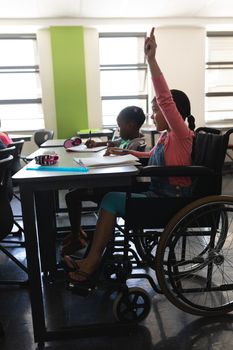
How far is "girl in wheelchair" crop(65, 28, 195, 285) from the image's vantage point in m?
1.36

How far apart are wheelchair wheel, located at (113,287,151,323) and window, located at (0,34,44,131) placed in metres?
4.73

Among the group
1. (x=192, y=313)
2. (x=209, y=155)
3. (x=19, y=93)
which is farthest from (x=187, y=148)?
(x=19, y=93)

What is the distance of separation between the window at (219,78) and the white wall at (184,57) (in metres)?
0.34

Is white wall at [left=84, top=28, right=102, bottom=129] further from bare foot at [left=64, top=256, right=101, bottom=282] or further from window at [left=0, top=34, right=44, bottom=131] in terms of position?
bare foot at [left=64, top=256, right=101, bottom=282]

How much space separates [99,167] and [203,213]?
489 millimetres

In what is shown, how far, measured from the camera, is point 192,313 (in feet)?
4.64

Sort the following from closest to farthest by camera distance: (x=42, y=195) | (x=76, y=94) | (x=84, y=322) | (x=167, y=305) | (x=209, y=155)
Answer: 1. (x=209, y=155)
2. (x=84, y=322)
3. (x=167, y=305)
4. (x=42, y=195)
5. (x=76, y=94)

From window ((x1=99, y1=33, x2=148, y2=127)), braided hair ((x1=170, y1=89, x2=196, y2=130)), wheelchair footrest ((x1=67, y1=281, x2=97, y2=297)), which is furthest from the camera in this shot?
window ((x1=99, y1=33, x2=148, y2=127))

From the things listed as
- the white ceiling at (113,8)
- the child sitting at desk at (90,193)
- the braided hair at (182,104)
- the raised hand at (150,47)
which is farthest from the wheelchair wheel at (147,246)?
the white ceiling at (113,8)

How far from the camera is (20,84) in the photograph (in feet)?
18.1

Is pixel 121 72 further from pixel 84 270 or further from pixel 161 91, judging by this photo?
pixel 84 270

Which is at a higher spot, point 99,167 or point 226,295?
point 99,167

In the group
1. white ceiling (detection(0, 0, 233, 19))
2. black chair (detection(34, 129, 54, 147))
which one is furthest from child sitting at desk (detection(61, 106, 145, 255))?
white ceiling (detection(0, 0, 233, 19))

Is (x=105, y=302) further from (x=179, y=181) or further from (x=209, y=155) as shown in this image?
(x=209, y=155)
